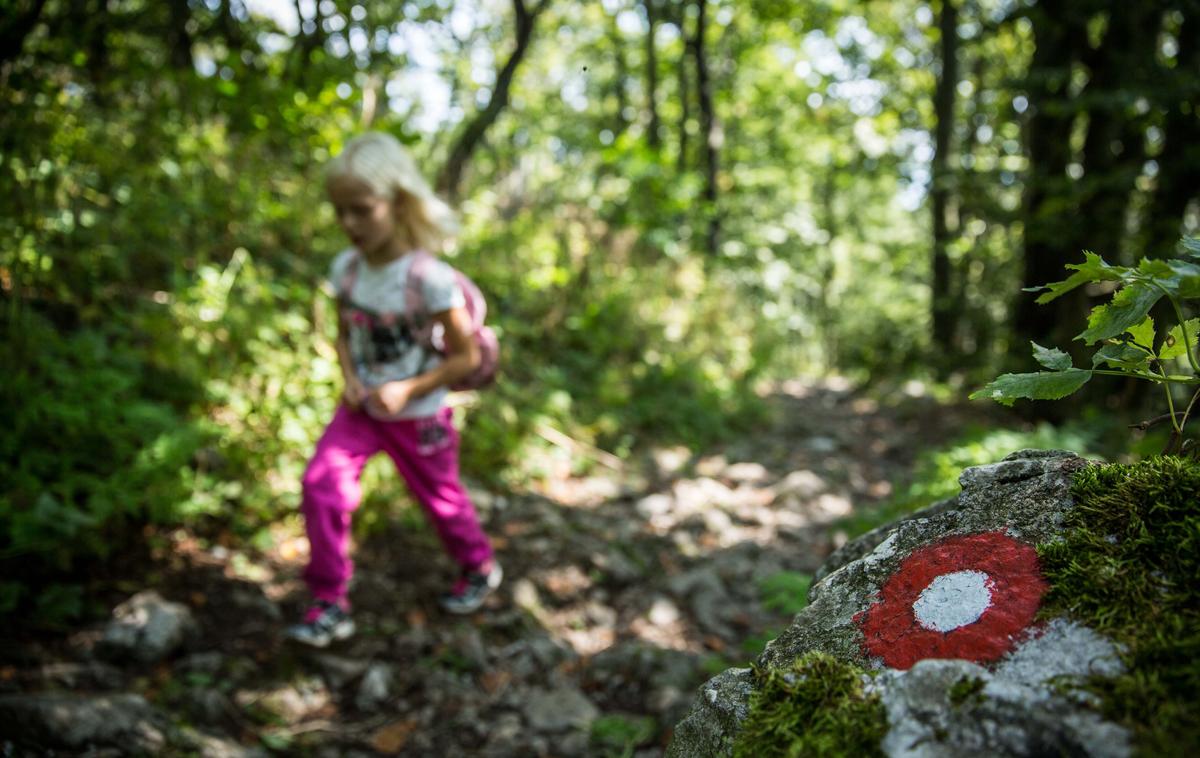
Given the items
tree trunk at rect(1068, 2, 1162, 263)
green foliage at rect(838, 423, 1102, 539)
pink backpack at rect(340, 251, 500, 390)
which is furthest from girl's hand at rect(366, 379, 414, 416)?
tree trunk at rect(1068, 2, 1162, 263)

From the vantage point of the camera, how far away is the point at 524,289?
668 cm

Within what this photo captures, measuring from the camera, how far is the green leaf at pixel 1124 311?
113 centimetres

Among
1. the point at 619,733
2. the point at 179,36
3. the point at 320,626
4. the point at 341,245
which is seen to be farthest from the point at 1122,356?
the point at 179,36

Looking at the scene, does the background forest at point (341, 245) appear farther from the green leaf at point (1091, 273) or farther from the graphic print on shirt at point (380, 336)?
the green leaf at point (1091, 273)

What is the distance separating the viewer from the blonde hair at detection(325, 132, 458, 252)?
2.92 metres

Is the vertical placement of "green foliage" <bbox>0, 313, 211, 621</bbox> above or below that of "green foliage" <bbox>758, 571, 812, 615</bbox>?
above

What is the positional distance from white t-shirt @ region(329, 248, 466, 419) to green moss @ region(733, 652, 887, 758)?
7.51ft

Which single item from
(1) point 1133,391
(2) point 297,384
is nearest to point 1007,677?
(2) point 297,384

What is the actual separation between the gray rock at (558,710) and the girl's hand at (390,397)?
134 cm

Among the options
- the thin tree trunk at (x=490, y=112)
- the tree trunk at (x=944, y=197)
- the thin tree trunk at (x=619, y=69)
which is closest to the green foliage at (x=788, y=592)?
the thin tree trunk at (x=490, y=112)

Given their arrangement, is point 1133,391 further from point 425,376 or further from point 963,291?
point 425,376

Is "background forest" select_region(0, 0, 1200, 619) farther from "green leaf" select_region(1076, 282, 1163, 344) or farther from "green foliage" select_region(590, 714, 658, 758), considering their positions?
"green leaf" select_region(1076, 282, 1163, 344)

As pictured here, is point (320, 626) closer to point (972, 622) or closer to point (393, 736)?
point (393, 736)

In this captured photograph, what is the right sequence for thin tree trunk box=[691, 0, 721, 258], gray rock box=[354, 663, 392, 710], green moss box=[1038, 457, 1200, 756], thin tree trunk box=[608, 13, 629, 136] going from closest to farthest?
green moss box=[1038, 457, 1200, 756]
gray rock box=[354, 663, 392, 710]
thin tree trunk box=[691, 0, 721, 258]
thin tree trunk box=[608, 13, 629, 136]
